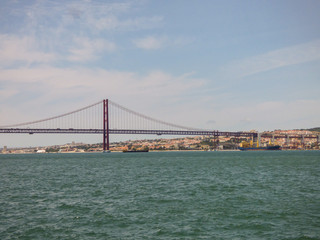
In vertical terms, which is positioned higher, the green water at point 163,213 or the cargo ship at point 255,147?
the green water at point 163,213

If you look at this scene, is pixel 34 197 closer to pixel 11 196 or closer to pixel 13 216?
pixel 11 196

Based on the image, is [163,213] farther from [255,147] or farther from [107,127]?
[255,147]

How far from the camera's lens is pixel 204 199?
16.2 metres

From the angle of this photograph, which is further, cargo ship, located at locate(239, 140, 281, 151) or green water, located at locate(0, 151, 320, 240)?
cargo ship, located at locate(239, 140, 281, 151)

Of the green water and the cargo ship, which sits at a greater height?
the green water

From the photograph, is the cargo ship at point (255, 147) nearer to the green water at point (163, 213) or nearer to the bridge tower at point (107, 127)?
the bridge tower at point (107, 127)

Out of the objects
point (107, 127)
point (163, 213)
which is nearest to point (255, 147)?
point (107, 127)

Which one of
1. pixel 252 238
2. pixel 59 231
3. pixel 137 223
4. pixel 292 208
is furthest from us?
pixel 292 208

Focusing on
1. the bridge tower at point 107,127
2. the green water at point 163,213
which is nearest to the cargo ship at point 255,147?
the bridge tower at point 107,127

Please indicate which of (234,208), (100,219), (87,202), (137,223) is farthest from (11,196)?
(234,208)

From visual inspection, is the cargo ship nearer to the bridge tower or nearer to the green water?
the bridge tower

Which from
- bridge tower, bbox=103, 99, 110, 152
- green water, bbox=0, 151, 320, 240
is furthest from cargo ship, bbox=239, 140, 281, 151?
green water, bbox=0, 151, 320, 240

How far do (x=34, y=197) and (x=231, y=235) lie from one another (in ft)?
39.9

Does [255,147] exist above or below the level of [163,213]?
below
